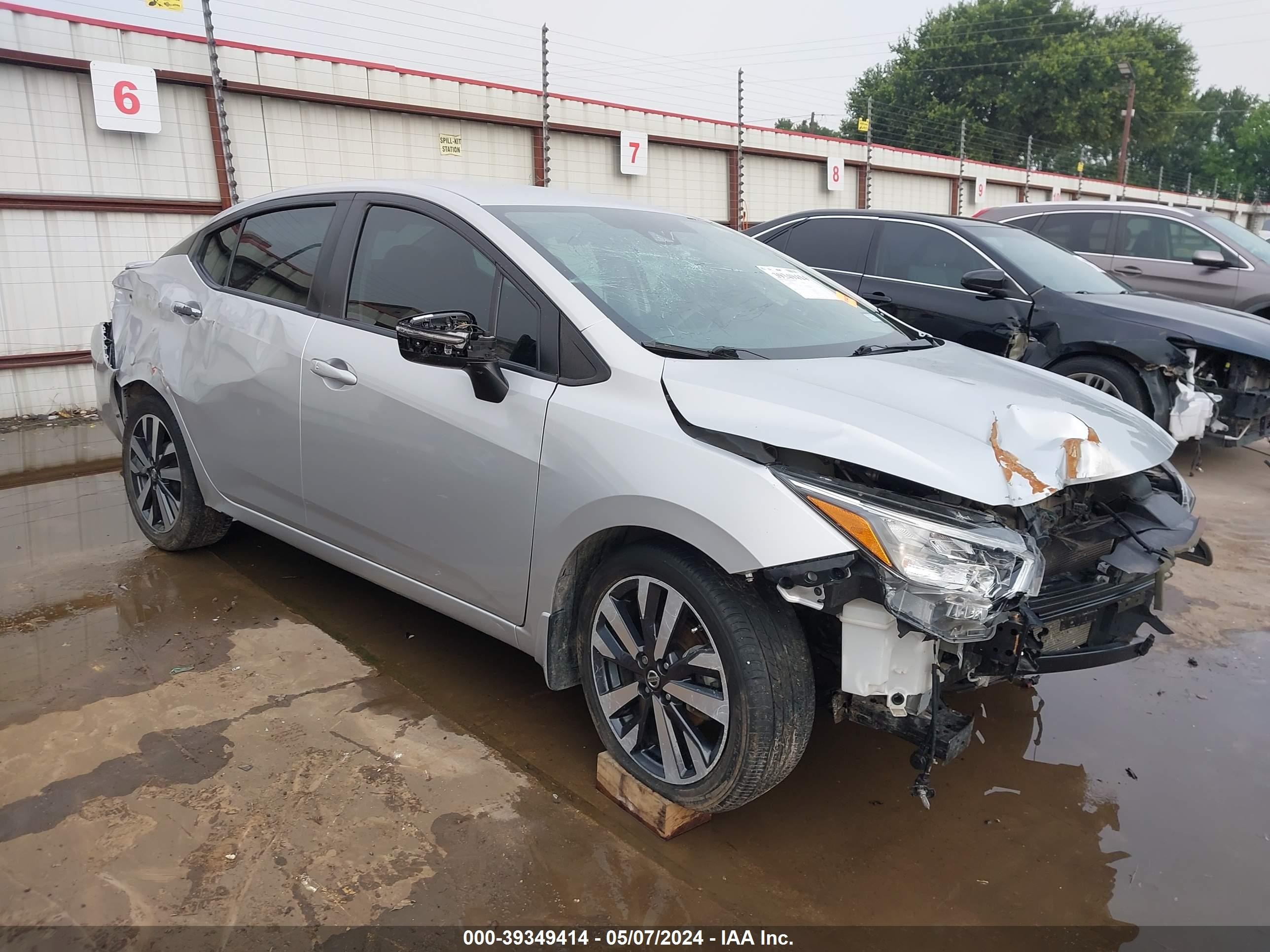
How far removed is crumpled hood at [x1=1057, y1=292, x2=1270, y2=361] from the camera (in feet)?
19.0

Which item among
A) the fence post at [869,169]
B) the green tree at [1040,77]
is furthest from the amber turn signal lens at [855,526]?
the green tree at [1040,77]

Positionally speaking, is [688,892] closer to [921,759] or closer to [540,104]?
[921,759]

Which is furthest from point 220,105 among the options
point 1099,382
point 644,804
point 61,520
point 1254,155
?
point 1254,155

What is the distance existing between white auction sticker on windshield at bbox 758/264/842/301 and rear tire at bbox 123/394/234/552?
2669 millimetres

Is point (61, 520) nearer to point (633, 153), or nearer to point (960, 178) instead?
point (633, 153)

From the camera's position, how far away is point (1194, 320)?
5.98m

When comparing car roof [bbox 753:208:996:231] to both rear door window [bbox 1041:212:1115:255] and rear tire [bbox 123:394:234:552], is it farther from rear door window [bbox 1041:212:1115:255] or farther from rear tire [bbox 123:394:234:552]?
rear tire [bbox 123:394:234:552]

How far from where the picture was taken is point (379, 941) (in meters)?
2.15

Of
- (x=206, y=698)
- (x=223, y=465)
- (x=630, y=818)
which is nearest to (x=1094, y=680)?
(x=630, y=818)

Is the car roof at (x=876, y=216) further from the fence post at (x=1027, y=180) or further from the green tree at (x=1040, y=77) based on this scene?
the green tree at (x=1040, y=77)

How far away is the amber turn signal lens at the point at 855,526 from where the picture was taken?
214cm

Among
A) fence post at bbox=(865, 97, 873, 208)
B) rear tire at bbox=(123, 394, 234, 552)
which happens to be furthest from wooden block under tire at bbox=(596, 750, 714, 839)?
fence post at bbox=(865, 97, 873, 208)

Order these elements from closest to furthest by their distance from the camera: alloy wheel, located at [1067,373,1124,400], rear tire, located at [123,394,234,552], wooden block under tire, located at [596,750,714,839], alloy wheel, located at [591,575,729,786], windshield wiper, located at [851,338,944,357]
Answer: alloy wheel, located at [591,575,729,786] < wooden block under tire, located at [596,750,714,839] < windshield wiper, located at [851,338,944,357] < rear tire, located at [123,394,234,552] < alloy wheel, located at [1067,373,1124,400]

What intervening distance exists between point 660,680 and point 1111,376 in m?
4.71
